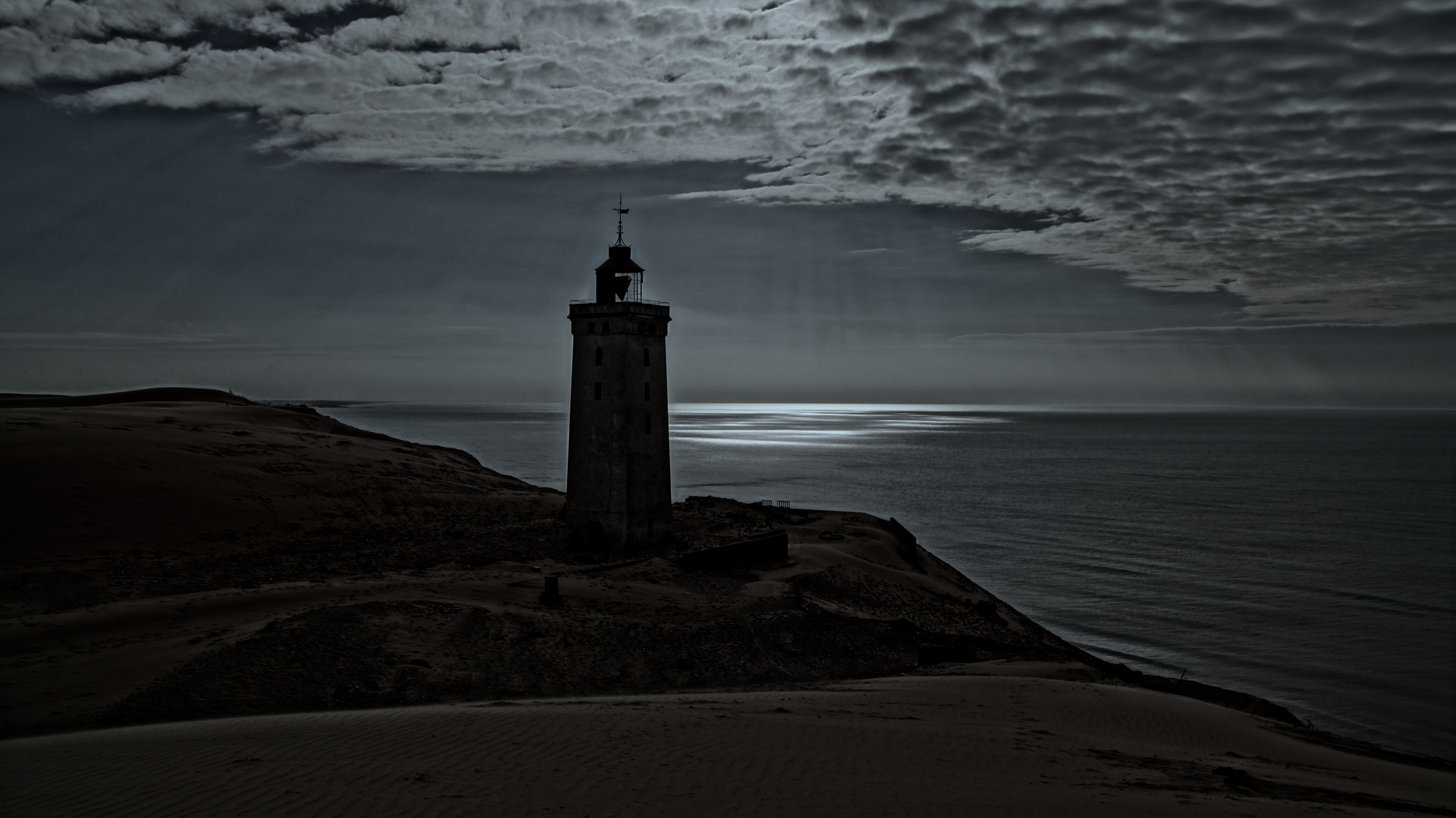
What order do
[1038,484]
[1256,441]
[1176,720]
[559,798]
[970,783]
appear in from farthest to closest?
1. [1256,441]
2. [1038,484]
3. [1176,720]
4. [970,783]
5. [559,798]

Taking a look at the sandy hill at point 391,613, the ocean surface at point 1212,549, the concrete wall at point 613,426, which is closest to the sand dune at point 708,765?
the sandy hill at point 391,613

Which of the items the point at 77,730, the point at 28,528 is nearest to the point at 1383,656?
the point at 77,730

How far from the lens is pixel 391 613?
1784 centimetres

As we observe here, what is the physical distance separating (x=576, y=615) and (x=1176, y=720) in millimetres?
13053

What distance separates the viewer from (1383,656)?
27531 millimetres

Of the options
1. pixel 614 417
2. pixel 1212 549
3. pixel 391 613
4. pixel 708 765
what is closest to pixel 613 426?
Answer: pixel 614 417

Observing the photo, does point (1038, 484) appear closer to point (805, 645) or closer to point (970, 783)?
point (805, 645)

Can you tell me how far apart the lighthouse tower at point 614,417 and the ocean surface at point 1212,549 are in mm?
16417

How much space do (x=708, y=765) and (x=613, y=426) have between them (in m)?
18.7

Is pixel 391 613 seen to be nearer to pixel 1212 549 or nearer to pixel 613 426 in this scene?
pixel 613 426

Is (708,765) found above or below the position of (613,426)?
below

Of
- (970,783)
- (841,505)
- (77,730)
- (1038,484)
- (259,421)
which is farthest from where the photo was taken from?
(1038,484)

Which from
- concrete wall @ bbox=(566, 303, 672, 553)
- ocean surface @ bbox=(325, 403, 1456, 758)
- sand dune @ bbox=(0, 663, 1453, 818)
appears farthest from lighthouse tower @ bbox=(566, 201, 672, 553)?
ocean surface @ bbox=(325, 403, 1456, 758)

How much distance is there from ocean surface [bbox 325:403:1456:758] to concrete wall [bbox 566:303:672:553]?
16533 millimetres
